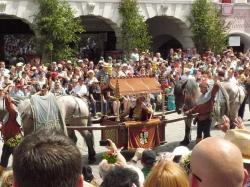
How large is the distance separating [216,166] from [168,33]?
28833mm

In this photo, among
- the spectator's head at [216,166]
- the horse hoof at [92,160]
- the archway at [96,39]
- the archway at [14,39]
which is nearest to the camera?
the spectator's head at [216,166]

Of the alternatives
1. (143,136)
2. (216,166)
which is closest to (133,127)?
(143,136)

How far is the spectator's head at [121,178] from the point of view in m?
3.87

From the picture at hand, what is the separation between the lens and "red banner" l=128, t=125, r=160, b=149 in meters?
9.98

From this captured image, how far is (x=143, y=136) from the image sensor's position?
10102mm

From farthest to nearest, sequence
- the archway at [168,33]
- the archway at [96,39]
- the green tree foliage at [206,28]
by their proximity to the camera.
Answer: the archway at [168,33] < the archway at [96,39] < the green tree foliage at [206,28]

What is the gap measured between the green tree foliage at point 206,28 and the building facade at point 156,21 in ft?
1.65

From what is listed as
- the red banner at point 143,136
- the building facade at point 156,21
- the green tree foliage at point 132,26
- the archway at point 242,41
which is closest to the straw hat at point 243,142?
the red banner at point 143,136

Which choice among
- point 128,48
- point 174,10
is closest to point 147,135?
point 128,48

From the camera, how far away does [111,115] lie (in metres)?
10.9

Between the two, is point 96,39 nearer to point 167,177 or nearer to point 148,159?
point 148,159

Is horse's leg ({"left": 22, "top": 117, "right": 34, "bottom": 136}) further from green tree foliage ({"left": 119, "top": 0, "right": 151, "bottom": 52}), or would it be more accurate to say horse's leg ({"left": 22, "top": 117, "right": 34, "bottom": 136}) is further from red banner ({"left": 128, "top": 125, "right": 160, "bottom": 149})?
green tree foliage ({"left": 119, "top": 0, "right": 151, "bottom": 52})

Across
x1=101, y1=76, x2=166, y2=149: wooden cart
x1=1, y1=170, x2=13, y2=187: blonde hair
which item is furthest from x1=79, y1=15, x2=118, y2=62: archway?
x1=1, y1=170, x2=13, y2=187: blonde hair

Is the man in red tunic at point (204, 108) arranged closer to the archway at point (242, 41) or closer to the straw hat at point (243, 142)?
the straw hat at point (243, 142)
